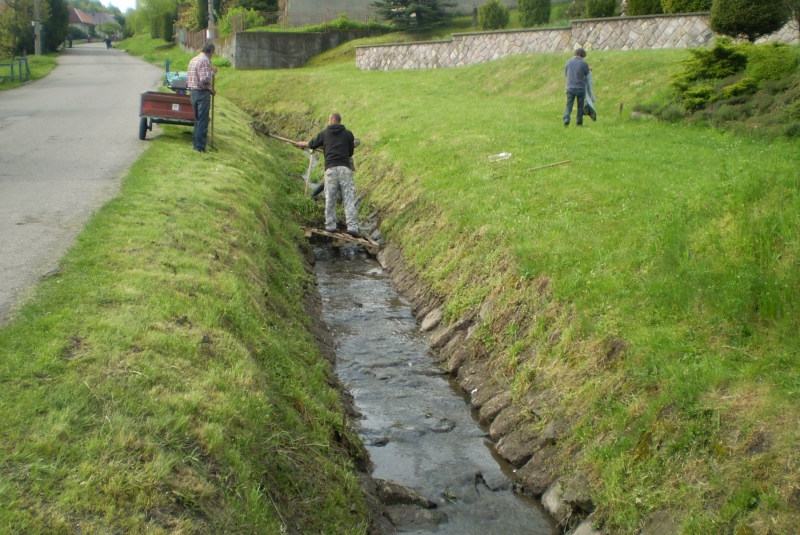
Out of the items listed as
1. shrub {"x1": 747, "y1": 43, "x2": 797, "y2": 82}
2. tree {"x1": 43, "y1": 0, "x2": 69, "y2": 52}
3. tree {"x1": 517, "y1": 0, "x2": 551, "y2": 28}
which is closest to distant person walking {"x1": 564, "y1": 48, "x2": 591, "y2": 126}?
shrub {"x1": 747, "y1": 43, "x2": 797, "y2": 82}

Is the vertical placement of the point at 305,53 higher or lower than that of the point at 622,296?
higher

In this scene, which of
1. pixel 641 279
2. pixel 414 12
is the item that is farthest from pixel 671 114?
pixel 414 12

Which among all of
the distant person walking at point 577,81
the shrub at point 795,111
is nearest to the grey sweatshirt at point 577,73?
the distant person walking at point 577,81

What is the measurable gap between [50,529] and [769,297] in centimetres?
623

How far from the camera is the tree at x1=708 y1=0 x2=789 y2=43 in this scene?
19172mm

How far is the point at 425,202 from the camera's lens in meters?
14.9

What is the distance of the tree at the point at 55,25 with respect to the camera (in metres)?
61.9

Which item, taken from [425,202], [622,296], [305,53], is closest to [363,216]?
[425,202]

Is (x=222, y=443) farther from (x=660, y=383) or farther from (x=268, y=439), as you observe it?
(x=660, y=383)

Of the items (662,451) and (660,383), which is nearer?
(662,451)

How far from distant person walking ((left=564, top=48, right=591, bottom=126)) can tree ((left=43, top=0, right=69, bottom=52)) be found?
179 ft

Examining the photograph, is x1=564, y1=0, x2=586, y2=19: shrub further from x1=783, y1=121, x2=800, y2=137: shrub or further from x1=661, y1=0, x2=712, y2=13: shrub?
x1=783, y1=121, x2=800, y2=137: shrub

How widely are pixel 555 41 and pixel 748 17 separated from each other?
973 cm

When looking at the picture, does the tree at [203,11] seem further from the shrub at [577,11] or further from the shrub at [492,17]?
the shrub at [577,11]
